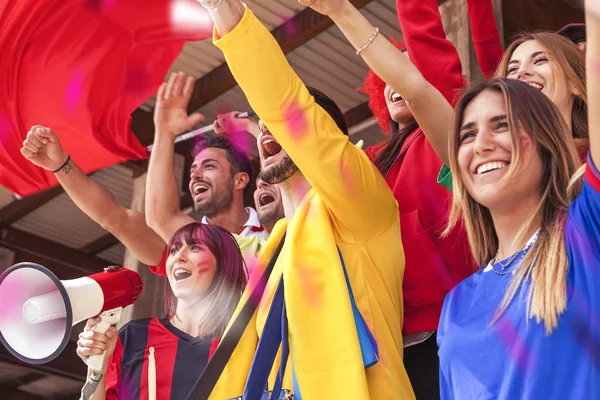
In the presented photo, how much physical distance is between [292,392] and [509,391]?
23.4 inches

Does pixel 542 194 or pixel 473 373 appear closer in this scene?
pixel 473 373

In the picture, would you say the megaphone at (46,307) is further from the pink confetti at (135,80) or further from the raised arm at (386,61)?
the pink confetti at (135,80)

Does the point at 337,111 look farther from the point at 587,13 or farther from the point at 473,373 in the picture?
the point at 587,13

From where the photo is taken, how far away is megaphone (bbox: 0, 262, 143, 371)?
7.23 feet

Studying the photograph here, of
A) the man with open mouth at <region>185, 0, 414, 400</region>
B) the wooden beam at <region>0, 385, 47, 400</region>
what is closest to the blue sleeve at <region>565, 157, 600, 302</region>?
the man with open mouth at <region>185, 0, 414, 400</region>

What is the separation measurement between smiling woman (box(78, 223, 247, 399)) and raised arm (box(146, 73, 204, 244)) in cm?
52

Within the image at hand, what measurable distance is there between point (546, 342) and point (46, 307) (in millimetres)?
1248

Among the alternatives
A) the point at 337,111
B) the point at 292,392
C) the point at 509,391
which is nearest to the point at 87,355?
the point at 292,392

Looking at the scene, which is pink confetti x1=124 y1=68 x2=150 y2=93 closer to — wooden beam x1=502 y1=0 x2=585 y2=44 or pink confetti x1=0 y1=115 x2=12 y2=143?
pink confetti x1=0 y1=115 x2=12 y2=143

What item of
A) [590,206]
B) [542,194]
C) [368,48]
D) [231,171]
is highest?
[231,171]

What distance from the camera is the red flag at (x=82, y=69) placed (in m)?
3.59

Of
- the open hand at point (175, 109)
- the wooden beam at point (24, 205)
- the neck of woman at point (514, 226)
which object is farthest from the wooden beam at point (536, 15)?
the wooden beam at point (24, 205)

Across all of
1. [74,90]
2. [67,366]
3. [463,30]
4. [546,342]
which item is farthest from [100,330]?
[67,366]

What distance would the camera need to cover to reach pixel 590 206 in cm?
146
